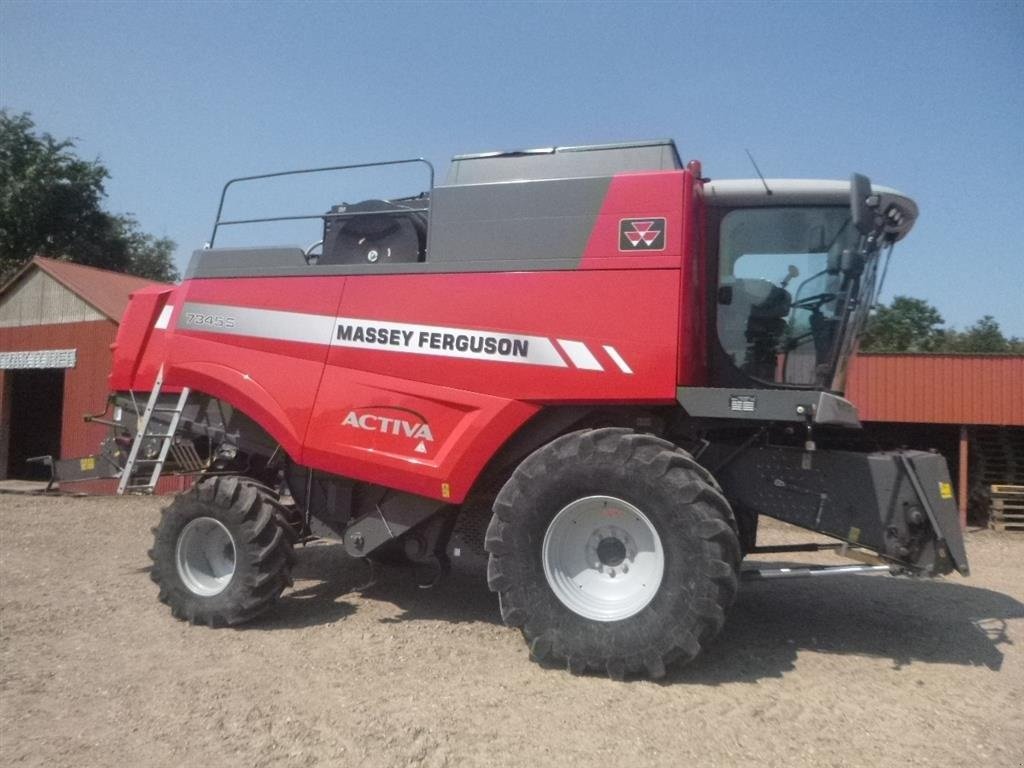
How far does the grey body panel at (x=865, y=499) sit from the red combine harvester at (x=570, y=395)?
16mm

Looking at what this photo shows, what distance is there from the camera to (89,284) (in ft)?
53.5

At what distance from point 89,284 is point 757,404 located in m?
15.3

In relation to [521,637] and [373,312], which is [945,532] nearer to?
[521,637]

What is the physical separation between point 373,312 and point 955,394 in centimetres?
1101

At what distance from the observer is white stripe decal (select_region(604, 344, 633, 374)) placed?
4.95 m

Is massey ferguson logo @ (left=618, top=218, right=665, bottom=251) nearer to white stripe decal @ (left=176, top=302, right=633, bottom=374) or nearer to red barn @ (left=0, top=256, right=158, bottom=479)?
white stripe decal @ (left=176, top=302, right=633, bottom=374)

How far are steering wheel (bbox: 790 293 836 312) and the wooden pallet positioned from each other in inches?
395

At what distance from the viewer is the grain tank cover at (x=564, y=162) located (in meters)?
5.33

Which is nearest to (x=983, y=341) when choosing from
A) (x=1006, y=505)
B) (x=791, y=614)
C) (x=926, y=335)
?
(x=926, y=335)

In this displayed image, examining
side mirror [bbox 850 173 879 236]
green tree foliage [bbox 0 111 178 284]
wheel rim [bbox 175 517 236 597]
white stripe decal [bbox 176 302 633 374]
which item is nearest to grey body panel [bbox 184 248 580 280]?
white stripe decal [bbox 176 302 633 374]

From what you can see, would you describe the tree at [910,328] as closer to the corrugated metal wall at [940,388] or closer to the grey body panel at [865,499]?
the corrugated metal wall at [940,388]

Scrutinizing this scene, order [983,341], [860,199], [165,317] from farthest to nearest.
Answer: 1. [983,341]
2. [165,317]
3. [860,199]

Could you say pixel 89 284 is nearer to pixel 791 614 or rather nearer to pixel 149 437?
pixel 149 437

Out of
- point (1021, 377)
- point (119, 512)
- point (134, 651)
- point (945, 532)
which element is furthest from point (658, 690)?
point (1021, 377)
